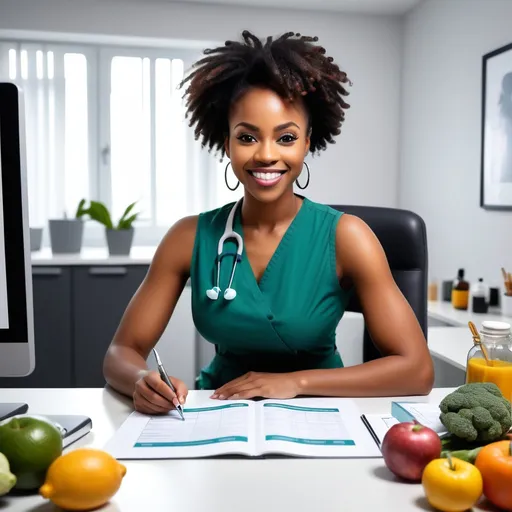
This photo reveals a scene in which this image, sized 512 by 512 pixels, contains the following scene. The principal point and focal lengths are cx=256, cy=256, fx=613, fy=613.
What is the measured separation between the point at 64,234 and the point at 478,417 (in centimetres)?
265

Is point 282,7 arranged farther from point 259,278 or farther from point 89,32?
point 259,278

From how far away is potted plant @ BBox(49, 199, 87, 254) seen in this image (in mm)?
3055

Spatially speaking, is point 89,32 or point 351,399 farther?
point 89,32

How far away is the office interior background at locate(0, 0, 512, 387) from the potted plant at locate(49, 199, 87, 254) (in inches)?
6.3

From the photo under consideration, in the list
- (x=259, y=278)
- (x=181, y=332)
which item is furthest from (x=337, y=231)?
(x=181, y=332)

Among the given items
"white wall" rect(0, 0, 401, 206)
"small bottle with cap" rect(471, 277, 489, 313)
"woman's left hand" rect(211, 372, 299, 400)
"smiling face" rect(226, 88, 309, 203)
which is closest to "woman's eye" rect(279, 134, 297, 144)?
"smiling face" rect(226, 88, 309, 203)

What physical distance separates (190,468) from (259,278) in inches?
23.9

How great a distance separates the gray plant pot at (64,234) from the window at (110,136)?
500mm

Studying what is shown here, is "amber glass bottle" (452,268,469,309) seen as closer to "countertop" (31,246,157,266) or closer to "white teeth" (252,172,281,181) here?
"countertop" (31,246,157,266)

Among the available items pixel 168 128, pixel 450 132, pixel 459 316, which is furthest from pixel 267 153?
pixel 168 128

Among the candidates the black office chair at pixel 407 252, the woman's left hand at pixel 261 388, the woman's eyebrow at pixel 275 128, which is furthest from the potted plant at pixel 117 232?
the woman's left hand at pixel 261 388

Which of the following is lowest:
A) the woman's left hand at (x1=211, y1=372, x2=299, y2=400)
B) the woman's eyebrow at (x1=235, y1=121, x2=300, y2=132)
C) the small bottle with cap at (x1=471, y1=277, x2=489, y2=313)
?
the small bottle with cap at (x1=471, y1=277, x2=489, y2=313)

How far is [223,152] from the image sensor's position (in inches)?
56.6

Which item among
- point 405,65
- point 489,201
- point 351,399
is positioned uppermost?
point 405,65
